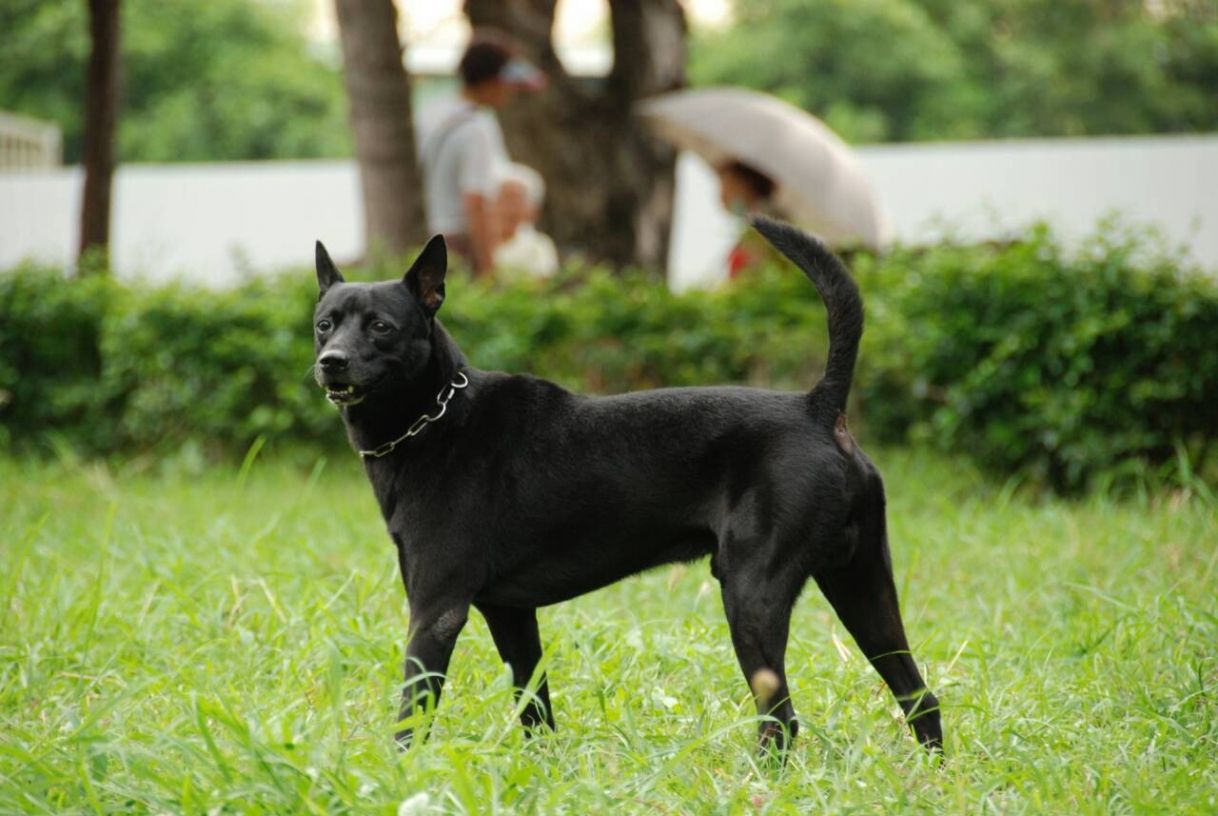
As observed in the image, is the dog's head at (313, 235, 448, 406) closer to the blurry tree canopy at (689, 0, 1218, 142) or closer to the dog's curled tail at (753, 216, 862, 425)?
the dog's curled tail at (753, 216, 862, 425)

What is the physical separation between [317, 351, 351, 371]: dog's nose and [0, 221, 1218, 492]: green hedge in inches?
121

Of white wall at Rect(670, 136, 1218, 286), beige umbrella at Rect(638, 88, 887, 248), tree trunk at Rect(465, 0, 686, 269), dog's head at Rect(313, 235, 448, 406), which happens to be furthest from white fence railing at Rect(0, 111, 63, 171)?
dog's head at Rect(313, 235, 448, 406)

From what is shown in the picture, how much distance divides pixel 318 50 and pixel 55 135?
12.5 meters

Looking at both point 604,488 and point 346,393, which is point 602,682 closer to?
point 604,488

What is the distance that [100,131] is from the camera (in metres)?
9.97

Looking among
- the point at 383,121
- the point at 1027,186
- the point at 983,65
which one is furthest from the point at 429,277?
the point at 983,65

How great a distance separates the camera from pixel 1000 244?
7266 millimetres

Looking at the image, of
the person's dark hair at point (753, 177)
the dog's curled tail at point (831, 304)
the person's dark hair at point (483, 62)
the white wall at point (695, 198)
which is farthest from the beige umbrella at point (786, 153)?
the dog's curled tail at point (831, 304)

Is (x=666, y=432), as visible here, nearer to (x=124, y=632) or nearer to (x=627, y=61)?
(x=124, y=632)

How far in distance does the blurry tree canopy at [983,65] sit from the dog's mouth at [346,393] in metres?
27.5

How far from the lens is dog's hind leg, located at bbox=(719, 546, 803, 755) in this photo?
10.2ft

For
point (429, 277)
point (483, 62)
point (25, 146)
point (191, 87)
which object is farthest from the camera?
point (191, 87)

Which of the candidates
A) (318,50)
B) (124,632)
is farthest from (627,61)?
(318,50)

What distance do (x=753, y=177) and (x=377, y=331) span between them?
6383 millimetres
